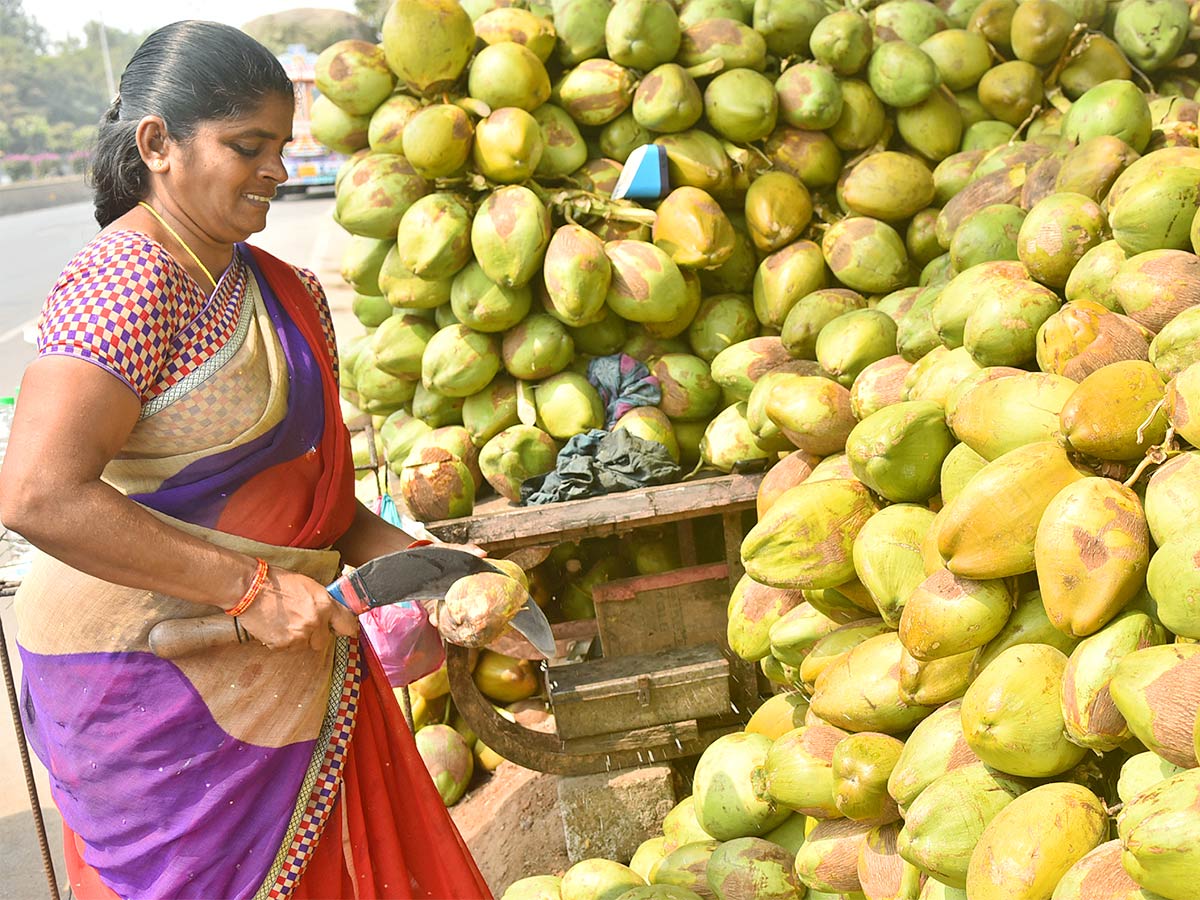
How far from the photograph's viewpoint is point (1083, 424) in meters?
1.51

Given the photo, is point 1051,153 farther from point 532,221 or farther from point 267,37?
point 267,37

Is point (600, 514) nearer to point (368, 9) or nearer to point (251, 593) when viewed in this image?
point (251, 593)

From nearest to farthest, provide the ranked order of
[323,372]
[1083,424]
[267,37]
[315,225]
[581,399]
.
A: [1083,424] < [323,372] < [581,399] < [315,225] < [267,37]

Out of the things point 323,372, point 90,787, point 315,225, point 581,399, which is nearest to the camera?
point 90,787

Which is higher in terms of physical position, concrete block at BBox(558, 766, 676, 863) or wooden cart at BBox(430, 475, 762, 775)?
wooden cart at BBox(430, 475, 762, 775)

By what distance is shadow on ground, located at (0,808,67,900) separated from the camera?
3.30 meters

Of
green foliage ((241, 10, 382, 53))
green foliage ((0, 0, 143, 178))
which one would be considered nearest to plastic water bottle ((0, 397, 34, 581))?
green foliage ((241, 10, 382, 53))

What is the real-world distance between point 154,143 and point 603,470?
160 cm

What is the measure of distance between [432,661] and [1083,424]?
1.94 metres

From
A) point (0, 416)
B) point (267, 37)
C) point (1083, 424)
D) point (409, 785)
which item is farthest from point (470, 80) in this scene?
point (267, 37)

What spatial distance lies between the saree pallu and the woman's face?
0.16m

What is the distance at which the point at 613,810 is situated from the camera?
2.98 m

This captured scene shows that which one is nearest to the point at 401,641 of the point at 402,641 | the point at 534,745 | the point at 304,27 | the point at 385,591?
the point at 402,641

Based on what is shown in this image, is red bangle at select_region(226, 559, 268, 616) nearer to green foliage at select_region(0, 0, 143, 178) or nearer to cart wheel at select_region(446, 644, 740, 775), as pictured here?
cart wheel at select_region(446, 644, 740, 775)
